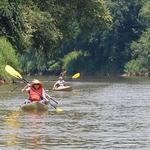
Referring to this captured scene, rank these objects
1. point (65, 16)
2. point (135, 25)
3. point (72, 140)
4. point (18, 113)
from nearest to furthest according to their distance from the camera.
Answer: point (72, 140) → point (18, 113) → point (65, 16) → point (135, 25)

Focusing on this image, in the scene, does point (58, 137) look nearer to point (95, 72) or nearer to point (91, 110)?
point (91, 110)

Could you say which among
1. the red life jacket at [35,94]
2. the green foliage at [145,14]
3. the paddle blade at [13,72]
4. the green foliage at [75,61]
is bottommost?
the red life jacket at [35,94]

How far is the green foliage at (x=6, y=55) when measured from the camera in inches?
2032

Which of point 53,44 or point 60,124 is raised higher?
point 53,44

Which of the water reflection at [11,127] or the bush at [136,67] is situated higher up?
the bush at [136,67]

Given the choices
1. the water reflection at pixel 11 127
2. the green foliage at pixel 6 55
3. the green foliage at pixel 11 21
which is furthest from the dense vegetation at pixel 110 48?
the water reflection at pixel 11 127

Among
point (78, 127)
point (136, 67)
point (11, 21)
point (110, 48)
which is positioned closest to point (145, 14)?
point (136, 67)

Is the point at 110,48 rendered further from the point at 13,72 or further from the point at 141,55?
the point at 13,72

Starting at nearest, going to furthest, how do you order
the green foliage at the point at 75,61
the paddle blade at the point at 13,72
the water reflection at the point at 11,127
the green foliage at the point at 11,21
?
1. the water reflection at the point at 11,127
2. the paddle blade at the point at 13,72
3. the green foliage at the point at 11,21
4. the green foliage at the point at 75,61

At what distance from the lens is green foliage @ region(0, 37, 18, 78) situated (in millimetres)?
51625

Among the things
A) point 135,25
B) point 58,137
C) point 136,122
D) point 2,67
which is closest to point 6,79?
point 2,67

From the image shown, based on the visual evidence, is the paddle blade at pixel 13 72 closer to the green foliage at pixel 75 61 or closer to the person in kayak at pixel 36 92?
the person in kayak at pixel 36 92

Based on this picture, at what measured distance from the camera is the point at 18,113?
30812 mm

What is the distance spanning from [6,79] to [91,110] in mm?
21623
